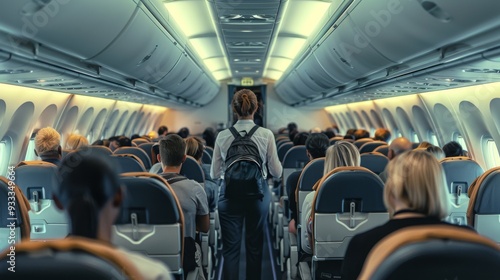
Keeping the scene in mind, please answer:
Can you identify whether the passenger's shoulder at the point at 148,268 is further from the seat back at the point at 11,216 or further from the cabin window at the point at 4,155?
the cabin window at the point at 4,155

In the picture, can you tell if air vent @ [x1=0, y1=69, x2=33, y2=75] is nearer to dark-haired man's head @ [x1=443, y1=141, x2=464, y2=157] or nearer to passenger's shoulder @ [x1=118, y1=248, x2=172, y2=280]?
passenger's shoulder @ [x1=118, y1=248, x2=172, y2=280]

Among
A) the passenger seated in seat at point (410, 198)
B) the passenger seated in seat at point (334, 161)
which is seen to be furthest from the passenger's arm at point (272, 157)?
the passenger seated in seat at point (410, 198)

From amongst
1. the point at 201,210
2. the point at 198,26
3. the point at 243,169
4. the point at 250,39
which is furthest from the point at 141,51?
the point at 198,26

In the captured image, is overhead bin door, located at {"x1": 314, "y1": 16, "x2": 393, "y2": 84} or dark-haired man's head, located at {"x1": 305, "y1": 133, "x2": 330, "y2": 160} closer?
dark-haired man's head, located at {"x1": 305, "y1": 133, "x2": 330, "y2": 160}

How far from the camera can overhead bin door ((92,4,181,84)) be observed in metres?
6.12

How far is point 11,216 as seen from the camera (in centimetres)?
369

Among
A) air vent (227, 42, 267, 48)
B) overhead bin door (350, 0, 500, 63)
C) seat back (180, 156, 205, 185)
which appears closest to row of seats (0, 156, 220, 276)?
overhead bin door (350, 0, 500, 63)

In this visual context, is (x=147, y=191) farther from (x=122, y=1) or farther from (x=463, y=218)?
(x=463, y=218)

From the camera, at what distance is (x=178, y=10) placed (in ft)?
32.4

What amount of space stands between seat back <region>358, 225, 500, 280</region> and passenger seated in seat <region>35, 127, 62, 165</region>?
15.2 feet

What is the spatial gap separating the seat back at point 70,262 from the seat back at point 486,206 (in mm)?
3645

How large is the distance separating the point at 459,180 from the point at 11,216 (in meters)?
4.24

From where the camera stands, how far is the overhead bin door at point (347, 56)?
687 centimetres

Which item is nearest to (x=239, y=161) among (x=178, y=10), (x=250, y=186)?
(x=250, y=186)
